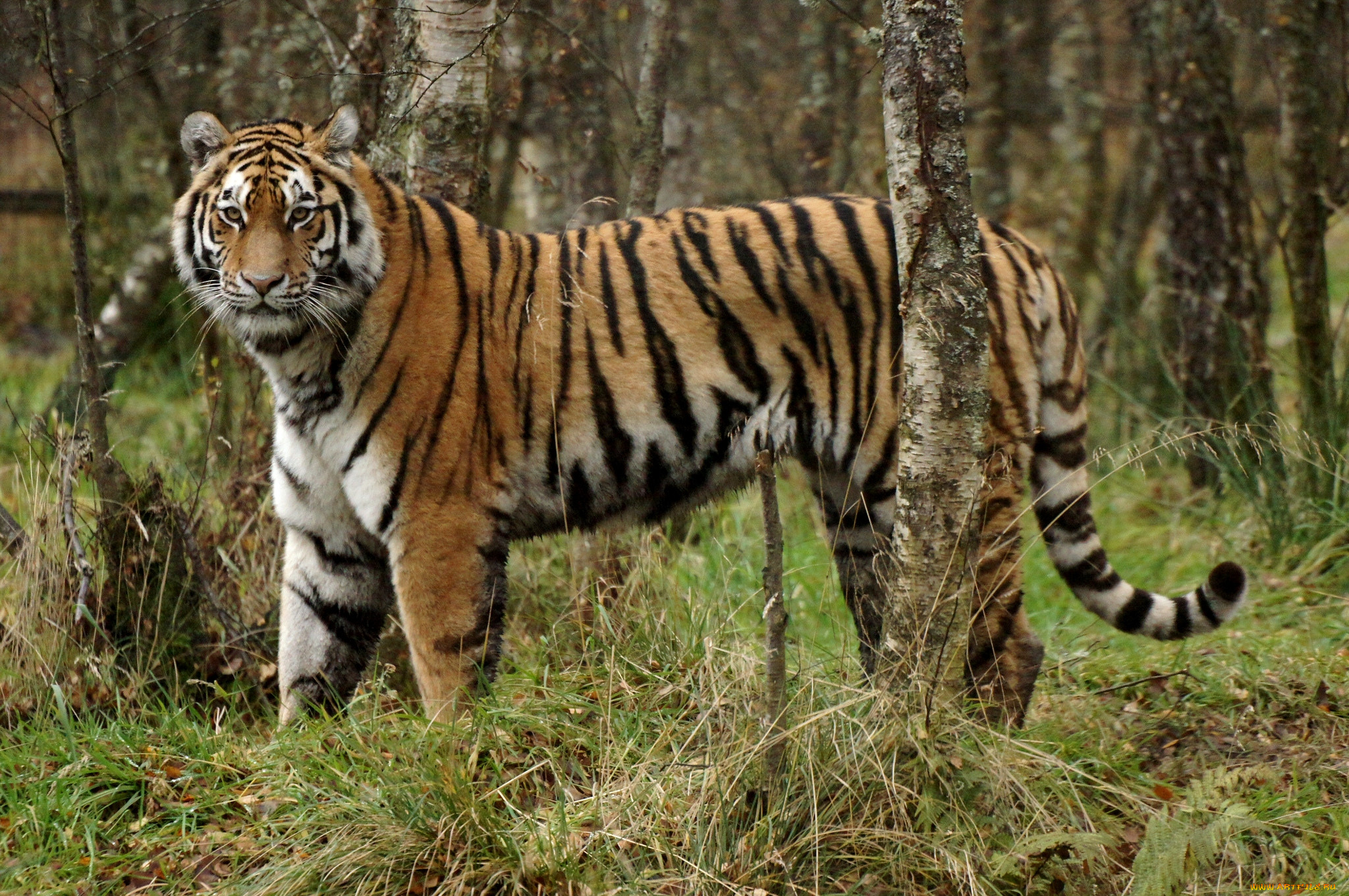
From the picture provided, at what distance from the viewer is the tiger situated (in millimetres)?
3994

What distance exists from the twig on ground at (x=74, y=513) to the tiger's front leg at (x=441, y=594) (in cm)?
108

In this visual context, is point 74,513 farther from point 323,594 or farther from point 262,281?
point 262,281

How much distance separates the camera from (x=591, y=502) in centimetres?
431

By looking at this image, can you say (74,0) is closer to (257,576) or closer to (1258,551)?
(257,576)

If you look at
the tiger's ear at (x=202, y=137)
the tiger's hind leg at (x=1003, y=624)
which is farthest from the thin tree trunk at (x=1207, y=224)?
the tiger's ear at (x=202, y=137)

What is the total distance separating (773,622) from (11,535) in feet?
9.52

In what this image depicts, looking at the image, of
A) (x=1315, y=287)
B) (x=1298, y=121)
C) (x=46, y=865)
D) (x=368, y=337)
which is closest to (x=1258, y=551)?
(x=1315, y=287)

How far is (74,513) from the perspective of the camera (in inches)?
175

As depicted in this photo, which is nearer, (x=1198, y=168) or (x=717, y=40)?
(x=1198, y=168)

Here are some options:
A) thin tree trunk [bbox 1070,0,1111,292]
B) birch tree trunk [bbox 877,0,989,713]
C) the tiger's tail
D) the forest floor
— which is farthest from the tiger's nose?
thin tree trunk [bbox 1070,0,1111,292]

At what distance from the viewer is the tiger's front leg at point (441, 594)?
3.97 m

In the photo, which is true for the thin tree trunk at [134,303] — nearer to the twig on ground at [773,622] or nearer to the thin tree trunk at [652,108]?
the thin tree trunk at [652,108]

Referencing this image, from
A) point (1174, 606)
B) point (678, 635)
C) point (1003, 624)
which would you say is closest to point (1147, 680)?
point (1174, 606)

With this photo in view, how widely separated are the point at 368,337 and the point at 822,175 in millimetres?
5545
